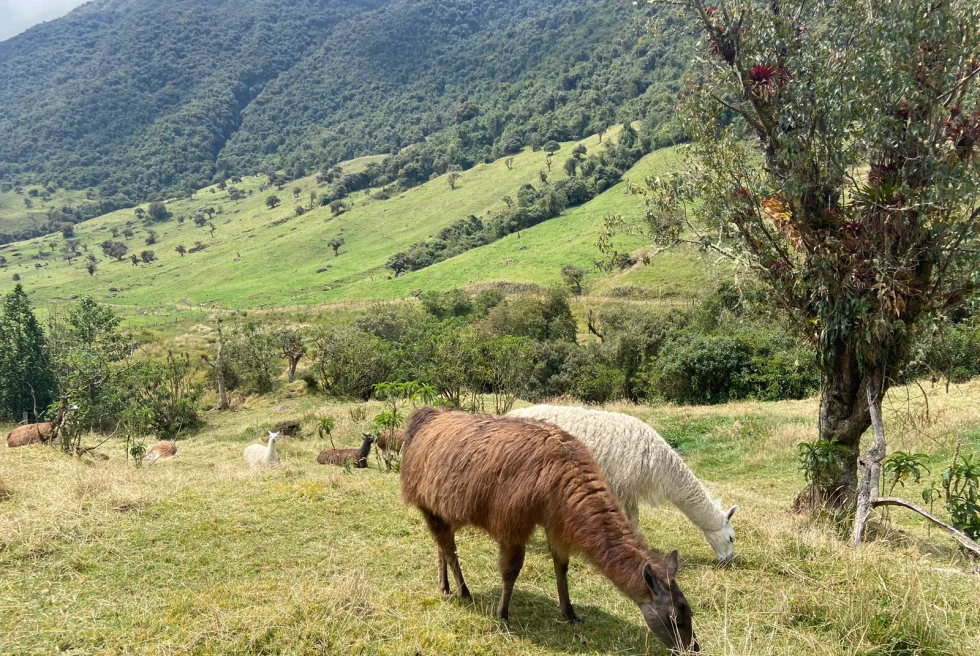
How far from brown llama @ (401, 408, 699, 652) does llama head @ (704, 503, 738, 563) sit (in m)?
2.63

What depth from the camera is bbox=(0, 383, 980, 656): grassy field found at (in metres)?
4.84

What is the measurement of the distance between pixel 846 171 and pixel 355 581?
8.49m

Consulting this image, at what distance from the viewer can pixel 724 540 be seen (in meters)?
7.36

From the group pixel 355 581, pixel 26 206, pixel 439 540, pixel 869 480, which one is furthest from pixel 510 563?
pixel 26 206

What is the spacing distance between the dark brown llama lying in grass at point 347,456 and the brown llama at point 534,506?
10.3 m

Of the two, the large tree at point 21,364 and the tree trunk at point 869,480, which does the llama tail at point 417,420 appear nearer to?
the tree trunk at point 869,480

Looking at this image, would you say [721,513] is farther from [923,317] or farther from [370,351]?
[370,351]

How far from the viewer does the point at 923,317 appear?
26.2ft

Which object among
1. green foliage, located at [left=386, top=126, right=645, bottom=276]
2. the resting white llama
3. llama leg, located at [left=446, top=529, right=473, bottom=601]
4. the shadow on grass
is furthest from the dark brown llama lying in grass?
green foliage, located at [left=386, top=126, right=645, bottom=276]

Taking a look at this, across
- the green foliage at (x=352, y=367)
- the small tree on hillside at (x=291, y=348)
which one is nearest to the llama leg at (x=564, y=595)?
the green foliage at (x=352, y=367)

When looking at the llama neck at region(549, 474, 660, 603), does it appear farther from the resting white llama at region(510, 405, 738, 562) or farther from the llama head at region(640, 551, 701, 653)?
the resting white llama at region(510, 405, 738, 562)

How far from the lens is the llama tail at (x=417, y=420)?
6544 mm

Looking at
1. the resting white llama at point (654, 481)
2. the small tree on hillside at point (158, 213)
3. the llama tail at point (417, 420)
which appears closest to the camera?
the llama tail at point (417, 420)

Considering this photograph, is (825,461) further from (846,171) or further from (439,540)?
(439,540)
